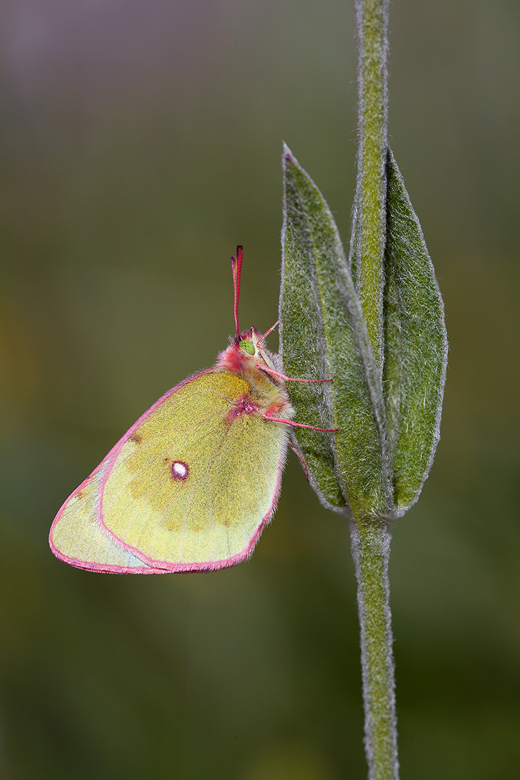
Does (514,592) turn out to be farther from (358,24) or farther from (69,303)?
(69,303)

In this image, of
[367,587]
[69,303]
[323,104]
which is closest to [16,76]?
[69,303]

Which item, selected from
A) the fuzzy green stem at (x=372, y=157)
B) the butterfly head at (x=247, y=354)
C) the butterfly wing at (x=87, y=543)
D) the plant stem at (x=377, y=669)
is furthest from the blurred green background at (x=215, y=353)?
the fuzzy green stem at (x=372, y=157)

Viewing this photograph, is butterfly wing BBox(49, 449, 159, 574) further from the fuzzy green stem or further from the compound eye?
the fuzzy green stem

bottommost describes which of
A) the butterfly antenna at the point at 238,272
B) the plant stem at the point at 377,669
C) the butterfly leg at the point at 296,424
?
the plant stem at the point at 377,669

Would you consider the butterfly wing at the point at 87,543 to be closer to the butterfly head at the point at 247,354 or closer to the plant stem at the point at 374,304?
the butterfly head at the point at 247,354

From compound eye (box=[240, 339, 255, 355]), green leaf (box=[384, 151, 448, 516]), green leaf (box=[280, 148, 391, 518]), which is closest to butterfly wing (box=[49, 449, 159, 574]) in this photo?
compound eye (box=[240, 339, 255, 355])

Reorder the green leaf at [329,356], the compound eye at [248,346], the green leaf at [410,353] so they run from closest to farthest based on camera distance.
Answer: the green leaf at [329,356] → the green leaf at [410,353] → the compound eye at [248,346]

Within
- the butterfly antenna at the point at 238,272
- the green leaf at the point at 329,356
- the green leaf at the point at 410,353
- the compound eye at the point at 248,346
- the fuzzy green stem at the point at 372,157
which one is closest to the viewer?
the fuzzy green stem at the point at 372,157

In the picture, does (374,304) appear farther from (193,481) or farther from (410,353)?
(193,481)
